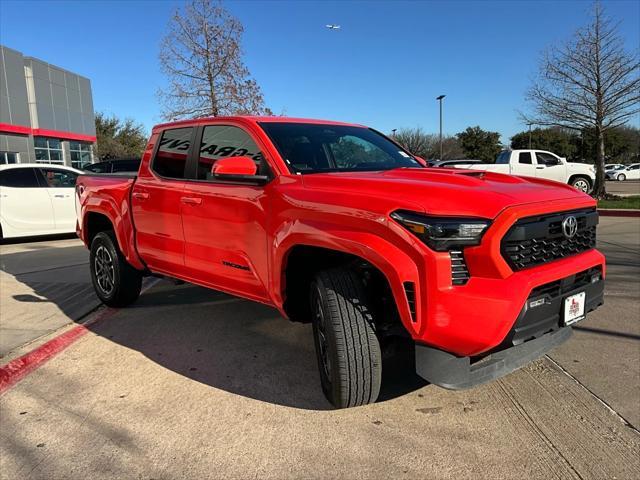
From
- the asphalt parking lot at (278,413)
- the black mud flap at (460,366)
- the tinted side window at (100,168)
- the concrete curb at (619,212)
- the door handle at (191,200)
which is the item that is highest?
the tinted side window at (100,168)

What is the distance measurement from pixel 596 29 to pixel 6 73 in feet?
92.6

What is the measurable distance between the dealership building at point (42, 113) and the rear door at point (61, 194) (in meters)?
19.6

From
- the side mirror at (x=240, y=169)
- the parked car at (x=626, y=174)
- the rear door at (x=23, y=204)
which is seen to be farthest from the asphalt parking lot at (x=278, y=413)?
the parked car at (x=626, y=174)

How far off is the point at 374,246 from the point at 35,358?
3.08 m

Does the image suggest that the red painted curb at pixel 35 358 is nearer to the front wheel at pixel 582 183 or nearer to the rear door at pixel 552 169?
the rear door at pixel 552 169

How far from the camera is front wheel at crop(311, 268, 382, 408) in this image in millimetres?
2816

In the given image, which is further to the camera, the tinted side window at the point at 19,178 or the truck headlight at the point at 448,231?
the tinted side window at the point at 19,178

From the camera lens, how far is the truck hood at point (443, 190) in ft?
8.33

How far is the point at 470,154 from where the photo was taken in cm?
5300

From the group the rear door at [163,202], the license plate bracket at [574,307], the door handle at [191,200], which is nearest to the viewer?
the license plate bracket at [574,307]

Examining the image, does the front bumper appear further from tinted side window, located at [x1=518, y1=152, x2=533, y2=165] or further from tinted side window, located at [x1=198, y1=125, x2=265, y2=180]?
tinted side window, located at [x1=518, y1=152, x2=533, y2=165]

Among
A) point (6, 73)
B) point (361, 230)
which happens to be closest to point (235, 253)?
point (361, 230)

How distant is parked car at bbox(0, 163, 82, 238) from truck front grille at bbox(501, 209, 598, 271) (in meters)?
9.50

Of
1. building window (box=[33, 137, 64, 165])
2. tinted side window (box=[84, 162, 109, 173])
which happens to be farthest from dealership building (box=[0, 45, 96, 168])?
tinted side window (box=[84, 162, 109, 173])
